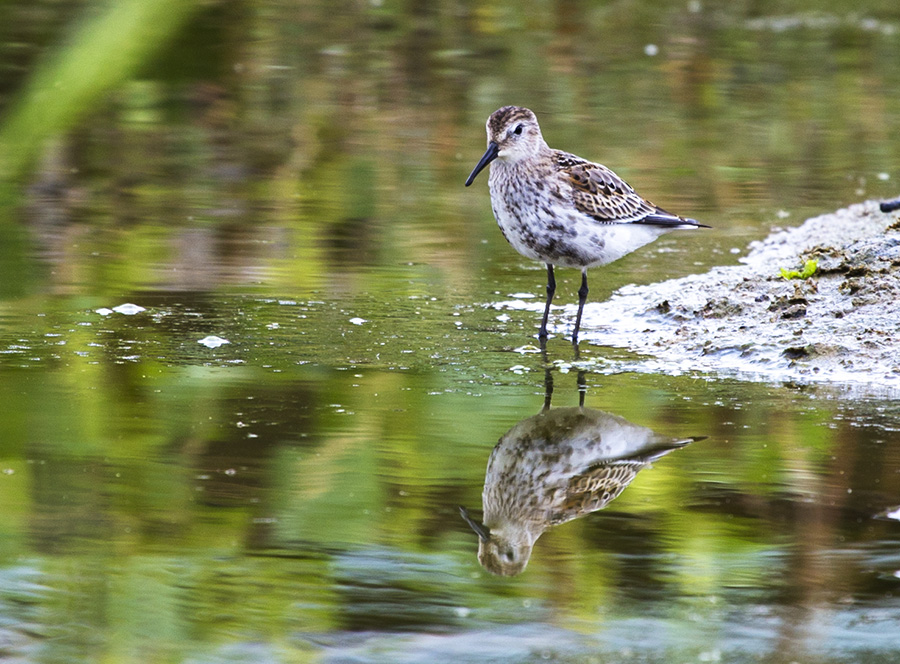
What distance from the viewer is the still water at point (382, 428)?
11.7 ft

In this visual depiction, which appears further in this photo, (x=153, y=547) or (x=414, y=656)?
(x=153, y=547)

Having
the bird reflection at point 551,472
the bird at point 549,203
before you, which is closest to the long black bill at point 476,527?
the bird reflection at point 551,472

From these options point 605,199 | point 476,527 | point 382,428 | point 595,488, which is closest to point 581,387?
point 382,428

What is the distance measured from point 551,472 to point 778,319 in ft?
7.40

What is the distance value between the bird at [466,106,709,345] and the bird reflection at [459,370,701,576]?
1.48m

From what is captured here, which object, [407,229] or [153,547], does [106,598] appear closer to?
[153,547]

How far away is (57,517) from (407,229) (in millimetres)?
5003

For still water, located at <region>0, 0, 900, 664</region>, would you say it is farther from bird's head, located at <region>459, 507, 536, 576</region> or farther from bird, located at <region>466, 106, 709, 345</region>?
bird, located at <region>466, 106, 709, 345</region>

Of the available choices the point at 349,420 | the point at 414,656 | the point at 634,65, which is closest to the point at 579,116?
the point at 634,65

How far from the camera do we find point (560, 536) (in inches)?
161

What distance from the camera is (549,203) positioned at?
22.1 feet

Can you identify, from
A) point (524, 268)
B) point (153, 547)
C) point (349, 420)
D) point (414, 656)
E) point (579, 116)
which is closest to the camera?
point (414, 656)

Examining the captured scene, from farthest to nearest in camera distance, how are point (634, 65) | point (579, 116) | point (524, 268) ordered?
point (634, 65) → point (579, 116) → point (524, 268)

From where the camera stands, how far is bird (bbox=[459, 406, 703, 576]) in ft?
13.4
